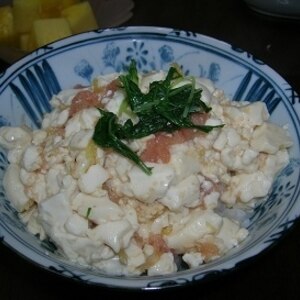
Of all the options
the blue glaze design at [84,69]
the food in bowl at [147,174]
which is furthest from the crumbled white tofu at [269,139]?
the blue glaze design at [84,69]

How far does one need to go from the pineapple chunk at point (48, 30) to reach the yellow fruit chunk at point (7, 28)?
0.14m

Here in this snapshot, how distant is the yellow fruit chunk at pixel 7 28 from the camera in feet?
6.61

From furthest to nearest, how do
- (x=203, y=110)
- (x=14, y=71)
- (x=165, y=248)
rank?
(x=14, y=71) → (x=203, y=110) → (x=165, y=248)

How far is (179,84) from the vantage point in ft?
4.29

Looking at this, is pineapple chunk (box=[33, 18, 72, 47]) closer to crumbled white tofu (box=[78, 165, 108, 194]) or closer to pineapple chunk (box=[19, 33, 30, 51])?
pineapple chunk (box=[19, 33, 30, 51])

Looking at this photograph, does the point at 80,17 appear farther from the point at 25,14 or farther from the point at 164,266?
the point at 164,266

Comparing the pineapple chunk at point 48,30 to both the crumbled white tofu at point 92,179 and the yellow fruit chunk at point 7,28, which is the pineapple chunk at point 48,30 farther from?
the crumbled white tofu at point 92,179

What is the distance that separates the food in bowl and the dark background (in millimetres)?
82

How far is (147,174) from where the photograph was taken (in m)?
1.14

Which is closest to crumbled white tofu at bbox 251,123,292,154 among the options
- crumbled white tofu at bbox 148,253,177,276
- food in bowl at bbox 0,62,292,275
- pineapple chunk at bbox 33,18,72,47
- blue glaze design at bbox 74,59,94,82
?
food in bowl at bbox 0,62,292,275

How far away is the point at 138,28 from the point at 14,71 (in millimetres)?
385

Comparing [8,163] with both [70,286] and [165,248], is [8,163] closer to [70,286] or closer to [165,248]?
[70,286]

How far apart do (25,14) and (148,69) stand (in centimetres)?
66

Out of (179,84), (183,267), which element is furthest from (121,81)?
(183,267)
